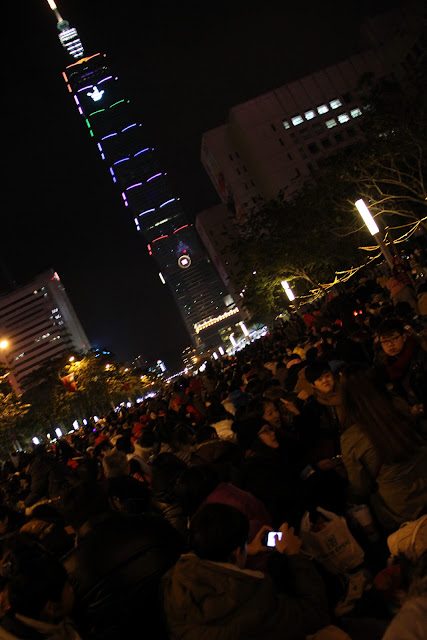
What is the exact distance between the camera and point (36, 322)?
14638cm

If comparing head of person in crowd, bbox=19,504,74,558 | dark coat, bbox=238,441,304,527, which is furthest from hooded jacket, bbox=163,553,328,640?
head of person in crowd, bbox=19,504,74,558

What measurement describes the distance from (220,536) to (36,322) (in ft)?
508

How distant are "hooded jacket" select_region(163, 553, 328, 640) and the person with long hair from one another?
116 cm

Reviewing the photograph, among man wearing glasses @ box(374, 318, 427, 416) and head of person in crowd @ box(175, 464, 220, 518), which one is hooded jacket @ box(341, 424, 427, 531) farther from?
man wearing glasses @ box(374, 318, 427, 416)

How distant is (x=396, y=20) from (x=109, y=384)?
65.4 meters

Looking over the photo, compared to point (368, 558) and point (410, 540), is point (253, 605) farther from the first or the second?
point (368, 558)

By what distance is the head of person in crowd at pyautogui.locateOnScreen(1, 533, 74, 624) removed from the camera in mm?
2334

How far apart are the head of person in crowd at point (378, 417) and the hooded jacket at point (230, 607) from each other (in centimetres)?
123

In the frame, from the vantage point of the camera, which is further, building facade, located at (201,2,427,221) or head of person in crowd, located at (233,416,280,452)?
building facade, located at (201,2,427,221)

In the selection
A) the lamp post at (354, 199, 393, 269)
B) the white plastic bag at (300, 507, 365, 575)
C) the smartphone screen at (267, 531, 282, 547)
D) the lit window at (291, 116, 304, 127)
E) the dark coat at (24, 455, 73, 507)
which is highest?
the lit window at (291, 116, 304, 127)

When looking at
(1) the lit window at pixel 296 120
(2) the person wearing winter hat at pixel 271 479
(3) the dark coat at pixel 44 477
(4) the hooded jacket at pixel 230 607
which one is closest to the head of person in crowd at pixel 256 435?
(2) the person wearing winter hat at pixel 271 479

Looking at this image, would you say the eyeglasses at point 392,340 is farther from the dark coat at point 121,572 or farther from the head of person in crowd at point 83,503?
the head of person in crowd at point 83,503

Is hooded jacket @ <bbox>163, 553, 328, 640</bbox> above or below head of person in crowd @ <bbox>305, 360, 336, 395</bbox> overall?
below

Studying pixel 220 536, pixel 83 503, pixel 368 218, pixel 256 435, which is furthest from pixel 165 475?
pixel 368 218
